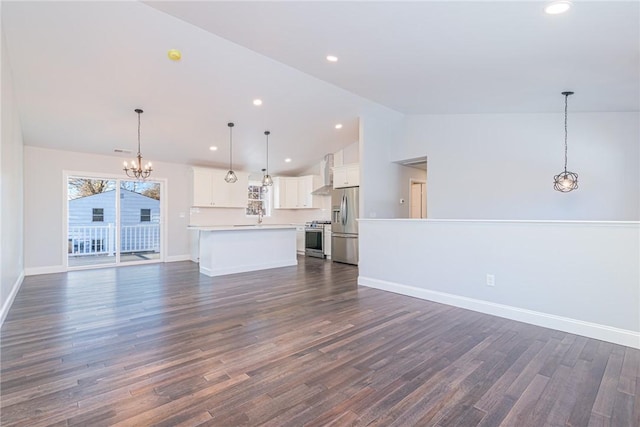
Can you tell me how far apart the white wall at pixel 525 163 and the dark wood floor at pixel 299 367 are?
2275mm

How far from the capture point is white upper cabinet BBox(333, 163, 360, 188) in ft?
22.6

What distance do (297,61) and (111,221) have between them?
5.73 meters

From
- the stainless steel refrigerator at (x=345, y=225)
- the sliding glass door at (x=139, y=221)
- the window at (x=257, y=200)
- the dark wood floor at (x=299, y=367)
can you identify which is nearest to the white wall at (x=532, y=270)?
the dark wood floor at (x=299, y=367)

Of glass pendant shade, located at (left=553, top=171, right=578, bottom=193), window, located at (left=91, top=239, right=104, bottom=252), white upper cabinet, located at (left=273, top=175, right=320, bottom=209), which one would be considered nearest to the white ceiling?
glass pendant shade, located at (left=553, top=171, right=578, bottom=193)

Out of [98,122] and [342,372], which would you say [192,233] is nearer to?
[98,122]

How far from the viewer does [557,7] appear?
222 cm

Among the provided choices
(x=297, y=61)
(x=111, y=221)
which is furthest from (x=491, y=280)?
(x=111, y=221)

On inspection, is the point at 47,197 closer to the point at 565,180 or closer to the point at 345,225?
the point at 345,225

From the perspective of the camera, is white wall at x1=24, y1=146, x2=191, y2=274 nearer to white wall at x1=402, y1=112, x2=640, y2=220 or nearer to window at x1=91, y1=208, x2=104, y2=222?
window at x1=91, y1=208, x2=104, y2=222

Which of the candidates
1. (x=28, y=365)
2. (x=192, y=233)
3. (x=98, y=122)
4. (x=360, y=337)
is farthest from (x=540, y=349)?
(x=192, y=233)

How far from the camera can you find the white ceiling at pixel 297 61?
2.61 m

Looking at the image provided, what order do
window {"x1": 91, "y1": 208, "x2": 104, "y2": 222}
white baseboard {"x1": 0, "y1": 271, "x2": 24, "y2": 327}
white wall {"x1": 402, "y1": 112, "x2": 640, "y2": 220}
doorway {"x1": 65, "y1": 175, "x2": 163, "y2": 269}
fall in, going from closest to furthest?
1. white baseboard {"x1": 0, "y1": 271, "x2": 24, "y2": 327}
2. white wall {"x1": 402, "y1": 112, "x2": 640, "y2": 220}
3. doorway {"x1": 65, "y1": 175, "x2": 163, "y2": 269}
4. window {"x1": 91, "y1": 208, "x2": 104, "y2": 222}

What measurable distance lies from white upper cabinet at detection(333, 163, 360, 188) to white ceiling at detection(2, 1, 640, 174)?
140 centimetres

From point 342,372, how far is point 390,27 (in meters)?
2.87
